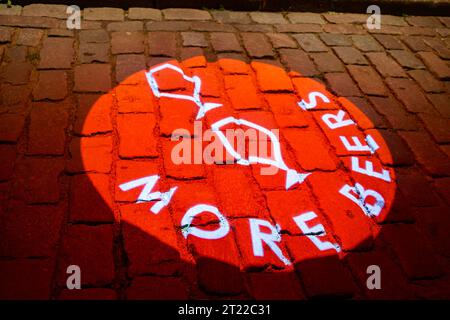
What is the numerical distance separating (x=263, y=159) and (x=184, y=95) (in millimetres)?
827

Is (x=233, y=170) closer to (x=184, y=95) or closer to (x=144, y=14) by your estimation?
(x=184, y=95)

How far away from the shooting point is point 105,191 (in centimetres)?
192

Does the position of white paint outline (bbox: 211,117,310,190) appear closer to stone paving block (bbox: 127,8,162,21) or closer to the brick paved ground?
the brick paved ground

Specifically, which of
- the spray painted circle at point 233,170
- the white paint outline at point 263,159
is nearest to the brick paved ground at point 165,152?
the spray painted circle at point 233,170

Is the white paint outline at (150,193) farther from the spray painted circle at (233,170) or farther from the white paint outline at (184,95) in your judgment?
the white paint outline at (184,95)

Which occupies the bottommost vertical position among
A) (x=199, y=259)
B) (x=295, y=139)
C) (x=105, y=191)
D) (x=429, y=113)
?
(x=199, y=259)

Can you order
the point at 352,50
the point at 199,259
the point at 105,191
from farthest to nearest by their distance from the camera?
the point at 352,50, the point at 105,191, the point at 199,259

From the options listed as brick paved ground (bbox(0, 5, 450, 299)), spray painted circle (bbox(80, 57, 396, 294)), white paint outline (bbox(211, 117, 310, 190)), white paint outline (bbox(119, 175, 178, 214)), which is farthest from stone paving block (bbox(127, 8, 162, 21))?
white paint outline (bbox(119, 175, 178, 214))

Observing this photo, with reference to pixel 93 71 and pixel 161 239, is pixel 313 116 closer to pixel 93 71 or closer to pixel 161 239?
pixel 161 239

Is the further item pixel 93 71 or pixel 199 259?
pixel 93 71

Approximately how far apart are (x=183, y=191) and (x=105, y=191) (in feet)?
1.41

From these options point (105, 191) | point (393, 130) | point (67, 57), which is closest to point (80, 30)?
point (67, 57)

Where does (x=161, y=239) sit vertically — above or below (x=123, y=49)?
below

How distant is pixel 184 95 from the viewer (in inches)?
103
